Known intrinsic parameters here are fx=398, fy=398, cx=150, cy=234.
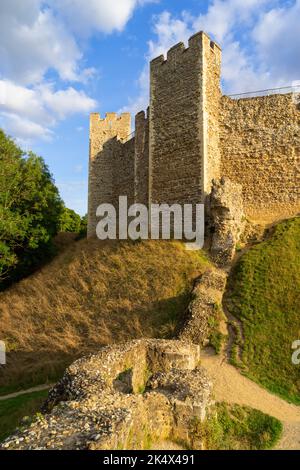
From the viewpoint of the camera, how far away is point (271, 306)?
43.8 feet

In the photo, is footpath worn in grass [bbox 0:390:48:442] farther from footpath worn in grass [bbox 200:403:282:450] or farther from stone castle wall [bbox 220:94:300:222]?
stone castle wall [bbox 220:94:300:222]

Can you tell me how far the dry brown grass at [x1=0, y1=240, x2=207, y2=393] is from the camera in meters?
14.2

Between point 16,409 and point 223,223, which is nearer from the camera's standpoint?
point 16,409

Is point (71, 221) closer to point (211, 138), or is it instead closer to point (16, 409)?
point (211, 138)

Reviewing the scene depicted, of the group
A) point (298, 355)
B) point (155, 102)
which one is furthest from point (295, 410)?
point (155, 102)

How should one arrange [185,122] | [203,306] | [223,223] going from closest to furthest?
[203,306], [223,223], [185,122]

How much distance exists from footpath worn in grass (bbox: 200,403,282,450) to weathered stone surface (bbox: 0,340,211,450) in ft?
1.53

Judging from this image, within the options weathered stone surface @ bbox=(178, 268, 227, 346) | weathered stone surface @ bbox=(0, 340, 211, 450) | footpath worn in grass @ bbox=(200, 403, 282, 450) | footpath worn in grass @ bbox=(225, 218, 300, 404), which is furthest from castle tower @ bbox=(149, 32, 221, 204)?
footpath worn in grass @ bbox=(200, 403, 282, 450)

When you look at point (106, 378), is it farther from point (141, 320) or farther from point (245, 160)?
point (245, 160)

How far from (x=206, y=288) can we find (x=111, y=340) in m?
3.90

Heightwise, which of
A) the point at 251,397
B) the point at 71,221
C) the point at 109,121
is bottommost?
the point at 251,397

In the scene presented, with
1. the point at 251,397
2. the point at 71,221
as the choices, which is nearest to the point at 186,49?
the point at 251,397

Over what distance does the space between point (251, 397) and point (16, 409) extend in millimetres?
6561

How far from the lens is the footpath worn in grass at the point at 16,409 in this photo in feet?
33.7
